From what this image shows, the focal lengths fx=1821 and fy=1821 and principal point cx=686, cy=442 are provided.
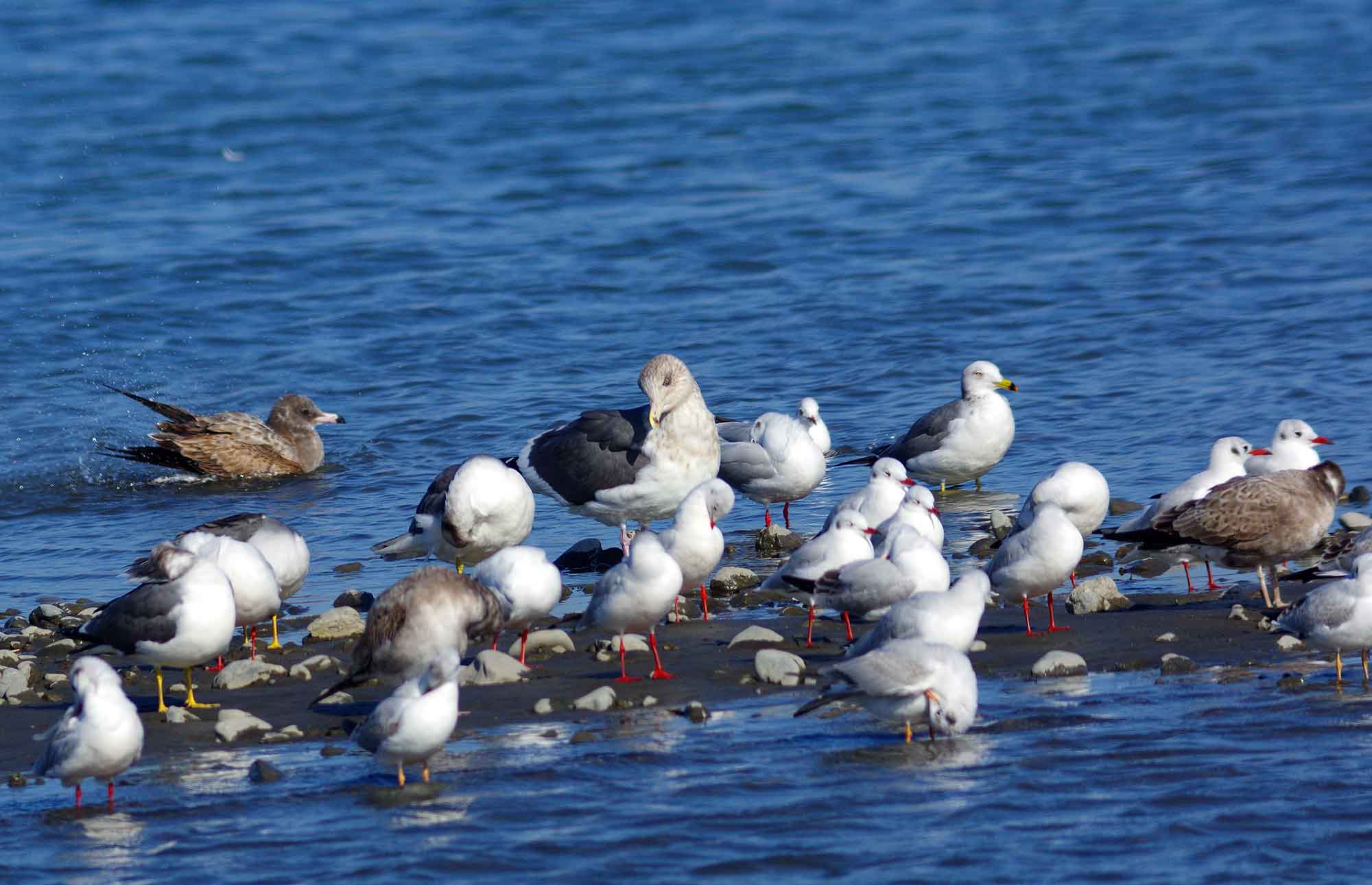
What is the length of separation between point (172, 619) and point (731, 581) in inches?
146

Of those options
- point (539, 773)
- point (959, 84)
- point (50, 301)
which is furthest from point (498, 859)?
point (959, 84)

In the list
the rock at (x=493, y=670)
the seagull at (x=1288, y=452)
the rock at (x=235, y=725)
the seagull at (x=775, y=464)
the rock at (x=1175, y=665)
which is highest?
the seagull at (x=775, y=464)

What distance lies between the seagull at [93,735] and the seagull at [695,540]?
3354 mm

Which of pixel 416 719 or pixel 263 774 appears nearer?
pixel 416 719

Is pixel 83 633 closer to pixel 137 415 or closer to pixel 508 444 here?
pixel 508 444

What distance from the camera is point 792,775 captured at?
7.59m

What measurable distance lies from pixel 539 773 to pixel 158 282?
17.7 meters

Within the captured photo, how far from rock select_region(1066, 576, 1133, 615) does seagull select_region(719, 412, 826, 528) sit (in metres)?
3.16

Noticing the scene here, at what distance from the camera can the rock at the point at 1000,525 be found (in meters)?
12.3

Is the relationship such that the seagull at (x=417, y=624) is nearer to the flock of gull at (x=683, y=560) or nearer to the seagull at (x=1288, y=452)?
the flock of gull at (x=683, y=560)

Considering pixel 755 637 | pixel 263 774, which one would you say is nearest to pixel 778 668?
pixel 755 637

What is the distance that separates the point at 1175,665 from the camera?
8867mm

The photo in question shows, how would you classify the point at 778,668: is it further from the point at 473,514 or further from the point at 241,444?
the point at 241,444

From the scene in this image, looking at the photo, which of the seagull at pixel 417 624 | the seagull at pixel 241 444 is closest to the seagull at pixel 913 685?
the seagull at pixel 417 624
